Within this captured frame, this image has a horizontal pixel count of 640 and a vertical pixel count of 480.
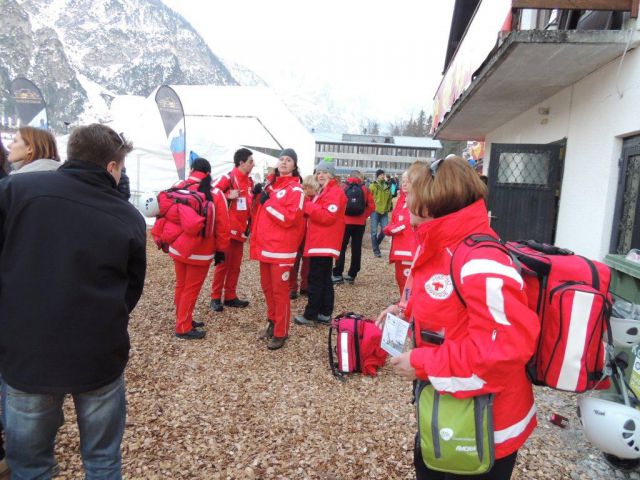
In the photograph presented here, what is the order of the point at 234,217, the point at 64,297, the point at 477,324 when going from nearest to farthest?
1. the point at 477,324
2. the point at 64,297
3. the point at 234,217

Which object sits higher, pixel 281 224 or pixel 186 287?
pixel 281 224

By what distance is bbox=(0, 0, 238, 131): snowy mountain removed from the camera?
387 ft

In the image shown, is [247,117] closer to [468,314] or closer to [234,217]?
[234,217]

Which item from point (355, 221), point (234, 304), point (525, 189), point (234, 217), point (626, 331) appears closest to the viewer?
point (626, 331)

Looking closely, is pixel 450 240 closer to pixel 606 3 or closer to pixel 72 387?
pixel 72 387

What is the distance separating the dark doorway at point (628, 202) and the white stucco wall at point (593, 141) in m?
0.09

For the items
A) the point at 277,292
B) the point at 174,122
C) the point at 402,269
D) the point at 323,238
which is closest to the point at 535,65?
the point at 402,269

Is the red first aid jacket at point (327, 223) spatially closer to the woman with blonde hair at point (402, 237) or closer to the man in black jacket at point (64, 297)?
the woman with blonde hair at point (402, 237)

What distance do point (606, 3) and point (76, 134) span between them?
4.81 m

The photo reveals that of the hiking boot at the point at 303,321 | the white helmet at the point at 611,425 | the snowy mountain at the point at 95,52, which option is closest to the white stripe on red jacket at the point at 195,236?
the hiking boot at the point at 303,321

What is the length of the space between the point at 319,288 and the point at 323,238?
0.72 meters

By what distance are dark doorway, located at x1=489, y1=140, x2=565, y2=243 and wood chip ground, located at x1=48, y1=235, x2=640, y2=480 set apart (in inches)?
127

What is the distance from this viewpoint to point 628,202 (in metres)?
4.38

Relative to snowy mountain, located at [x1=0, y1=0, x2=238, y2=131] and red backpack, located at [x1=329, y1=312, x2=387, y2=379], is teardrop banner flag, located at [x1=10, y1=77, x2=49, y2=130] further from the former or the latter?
snowy mountain, located at [x1=0, y1=0, x2=238, y2=131]
